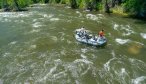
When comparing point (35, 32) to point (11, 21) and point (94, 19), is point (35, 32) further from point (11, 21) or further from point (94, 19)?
point (94, 19)

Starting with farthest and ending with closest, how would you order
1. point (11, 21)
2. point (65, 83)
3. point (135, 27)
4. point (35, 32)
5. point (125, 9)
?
point (125, 9) → point (11, 21) → point (135, 27) → point (35, 32) → point (65, 83)

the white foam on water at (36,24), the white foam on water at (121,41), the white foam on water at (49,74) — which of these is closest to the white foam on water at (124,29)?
the white foam on water at (121,41)

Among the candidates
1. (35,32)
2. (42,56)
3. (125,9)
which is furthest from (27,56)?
(125,9)

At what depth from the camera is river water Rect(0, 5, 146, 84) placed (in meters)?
28.9

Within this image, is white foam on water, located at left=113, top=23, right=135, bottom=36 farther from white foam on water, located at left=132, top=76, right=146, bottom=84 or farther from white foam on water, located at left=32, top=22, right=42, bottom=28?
white foam on water, located at left=132, top=76, right=146, bottom=84

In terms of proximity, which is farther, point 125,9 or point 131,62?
point 125,9

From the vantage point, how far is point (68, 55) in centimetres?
3494

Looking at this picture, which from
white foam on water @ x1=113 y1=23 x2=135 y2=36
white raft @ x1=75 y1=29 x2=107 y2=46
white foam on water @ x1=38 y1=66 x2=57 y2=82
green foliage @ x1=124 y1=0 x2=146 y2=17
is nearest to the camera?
white foam on water @ x1=38 y1=66 x2=57 y2=82

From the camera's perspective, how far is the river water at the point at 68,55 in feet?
94.7

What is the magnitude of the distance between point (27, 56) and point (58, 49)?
508 centimetres

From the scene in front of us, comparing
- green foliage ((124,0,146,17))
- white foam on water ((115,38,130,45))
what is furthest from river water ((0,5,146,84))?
green foliage ((124,0,146,17))

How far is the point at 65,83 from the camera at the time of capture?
27547 mm

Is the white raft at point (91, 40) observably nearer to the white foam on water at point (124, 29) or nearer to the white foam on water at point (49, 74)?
the white foam on water at point (124, 29)

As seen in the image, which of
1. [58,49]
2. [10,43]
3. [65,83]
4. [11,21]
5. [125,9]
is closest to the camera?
[65,83]
